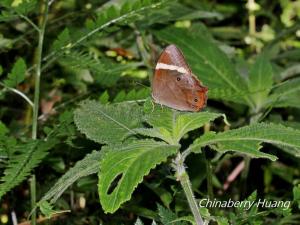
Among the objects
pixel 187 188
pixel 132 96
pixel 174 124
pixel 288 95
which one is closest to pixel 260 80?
pixel 288 95

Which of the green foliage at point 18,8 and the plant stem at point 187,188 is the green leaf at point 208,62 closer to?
the green foliage at point 18,8

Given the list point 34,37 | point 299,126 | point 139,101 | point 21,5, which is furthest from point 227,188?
point 21,5

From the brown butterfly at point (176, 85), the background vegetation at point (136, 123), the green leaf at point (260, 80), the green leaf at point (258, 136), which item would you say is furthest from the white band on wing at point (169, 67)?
the green leaf at point (260, 80)

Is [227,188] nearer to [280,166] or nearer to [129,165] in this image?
[280,166]

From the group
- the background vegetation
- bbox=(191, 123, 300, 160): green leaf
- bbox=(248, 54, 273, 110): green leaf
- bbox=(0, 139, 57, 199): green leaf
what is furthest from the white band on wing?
bbox=(248, 54, 273, 110): green leaf

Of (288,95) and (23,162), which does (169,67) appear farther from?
(288,95)

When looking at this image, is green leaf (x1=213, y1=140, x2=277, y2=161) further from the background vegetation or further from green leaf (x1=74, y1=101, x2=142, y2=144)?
green leaf (x1=74, y1=101, x2=142, y2=144)

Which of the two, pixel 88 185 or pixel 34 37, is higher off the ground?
pixel 34 37
